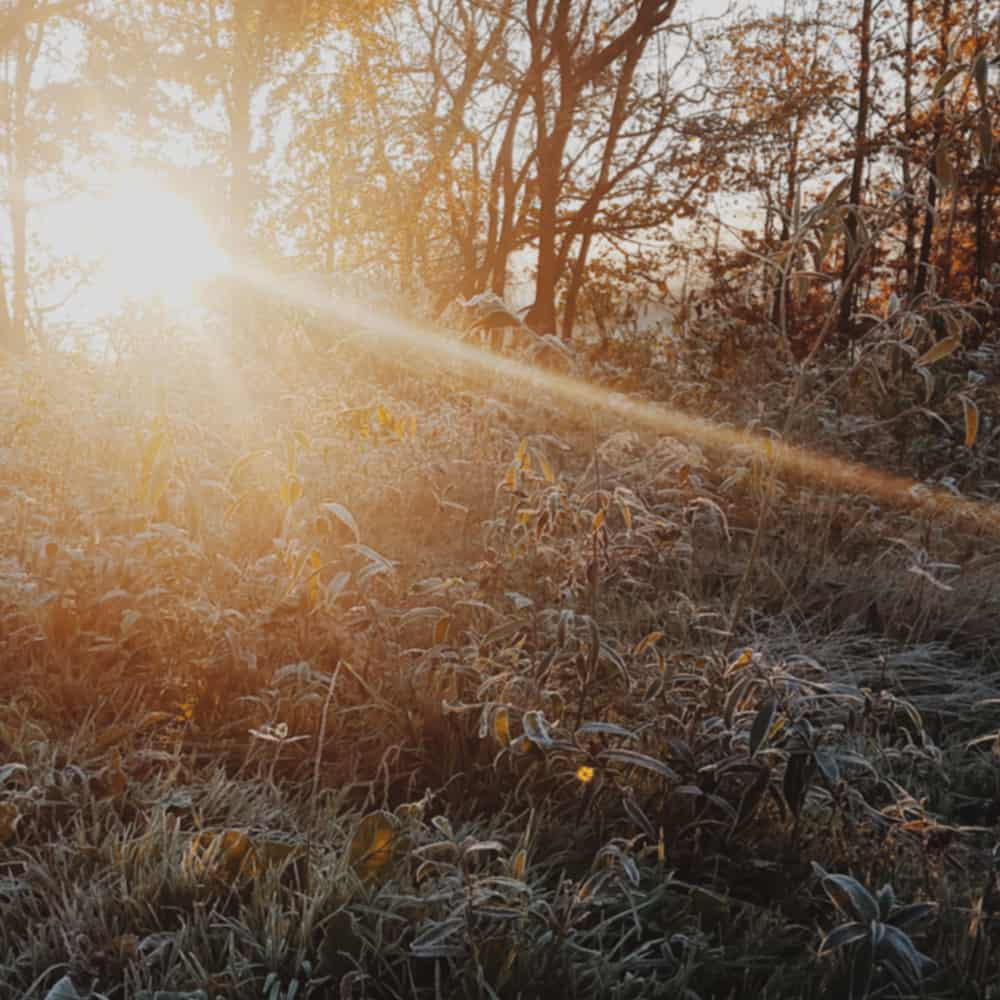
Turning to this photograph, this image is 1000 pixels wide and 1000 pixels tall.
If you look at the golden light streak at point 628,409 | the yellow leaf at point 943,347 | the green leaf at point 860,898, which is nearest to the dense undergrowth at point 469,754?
the green leaf at point 860,898

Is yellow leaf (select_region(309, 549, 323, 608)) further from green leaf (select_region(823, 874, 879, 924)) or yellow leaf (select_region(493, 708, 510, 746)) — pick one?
green leaf (select_region(823, 874, 879, 924))

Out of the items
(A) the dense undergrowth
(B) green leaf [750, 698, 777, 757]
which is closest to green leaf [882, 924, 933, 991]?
(A) the dense undergrowth

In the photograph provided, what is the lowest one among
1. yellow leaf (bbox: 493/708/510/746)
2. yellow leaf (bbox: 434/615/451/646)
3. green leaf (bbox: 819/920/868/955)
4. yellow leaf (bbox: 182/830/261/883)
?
yellow leaf (bbox: 182/830/261/883)

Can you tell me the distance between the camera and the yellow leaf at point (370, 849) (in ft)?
5.27

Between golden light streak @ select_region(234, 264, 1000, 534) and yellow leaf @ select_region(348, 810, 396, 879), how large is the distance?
5.93ft

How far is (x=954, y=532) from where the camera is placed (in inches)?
171

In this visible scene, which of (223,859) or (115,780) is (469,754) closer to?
(223,859)

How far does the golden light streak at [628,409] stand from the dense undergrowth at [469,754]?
372 mm

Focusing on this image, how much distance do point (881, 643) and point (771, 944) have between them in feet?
5.59

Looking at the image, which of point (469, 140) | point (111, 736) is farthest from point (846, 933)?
point (469, 140)

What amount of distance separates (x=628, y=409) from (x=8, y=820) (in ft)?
13.2

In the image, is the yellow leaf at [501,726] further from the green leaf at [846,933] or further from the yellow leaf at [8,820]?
the yellow leaf at [8,820]

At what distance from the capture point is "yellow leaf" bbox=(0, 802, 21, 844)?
1670 mm

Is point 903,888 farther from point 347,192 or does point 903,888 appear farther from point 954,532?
point 347,192
